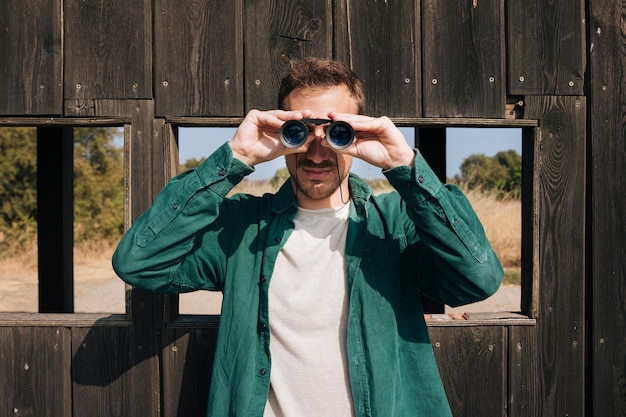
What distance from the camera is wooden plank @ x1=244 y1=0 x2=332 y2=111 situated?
258 cm

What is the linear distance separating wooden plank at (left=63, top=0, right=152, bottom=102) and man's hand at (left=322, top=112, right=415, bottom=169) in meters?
1.12

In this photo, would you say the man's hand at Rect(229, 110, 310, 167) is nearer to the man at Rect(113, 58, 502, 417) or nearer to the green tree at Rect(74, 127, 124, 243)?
the man at Rect(113, 58, 502, 417)

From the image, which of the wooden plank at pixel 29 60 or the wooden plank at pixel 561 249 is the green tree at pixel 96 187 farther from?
the wooden plank at pixel 561 249

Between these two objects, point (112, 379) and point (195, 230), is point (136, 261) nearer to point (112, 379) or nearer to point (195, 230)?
point (195, 230)

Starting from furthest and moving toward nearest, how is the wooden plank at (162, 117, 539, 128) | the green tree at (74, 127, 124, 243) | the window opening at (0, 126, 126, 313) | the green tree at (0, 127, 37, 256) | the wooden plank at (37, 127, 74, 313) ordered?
the green tree at (74, 127, 124, 243) → the green tree at (0, 127, 37, 256) → the window opening at (0, 126, 126, 313) → the wooden plank at (37, 127, 74, 313) → the wooden plank at (162, 117, 539, 128)

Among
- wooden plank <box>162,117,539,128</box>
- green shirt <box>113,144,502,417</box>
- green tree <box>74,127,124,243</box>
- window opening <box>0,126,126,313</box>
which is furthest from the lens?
green tree <box>74,127,124,243</box>

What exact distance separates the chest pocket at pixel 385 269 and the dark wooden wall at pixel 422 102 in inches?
29.2

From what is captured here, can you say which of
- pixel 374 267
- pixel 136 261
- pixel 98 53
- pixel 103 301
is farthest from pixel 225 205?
pixel 103 301

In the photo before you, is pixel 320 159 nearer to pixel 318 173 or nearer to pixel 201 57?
pixel 318 173

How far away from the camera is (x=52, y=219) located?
413cm

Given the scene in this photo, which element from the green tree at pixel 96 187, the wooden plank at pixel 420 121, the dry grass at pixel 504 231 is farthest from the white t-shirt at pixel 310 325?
the green tree at pixel 96 187

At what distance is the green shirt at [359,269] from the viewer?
5.95 feet

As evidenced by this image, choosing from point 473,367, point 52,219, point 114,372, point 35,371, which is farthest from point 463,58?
point 52,219

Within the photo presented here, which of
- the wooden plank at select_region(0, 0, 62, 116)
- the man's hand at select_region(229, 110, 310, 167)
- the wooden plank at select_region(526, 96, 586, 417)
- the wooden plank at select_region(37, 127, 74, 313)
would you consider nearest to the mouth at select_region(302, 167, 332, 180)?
the man's hand at select_region(229, 110, 310, 167)
